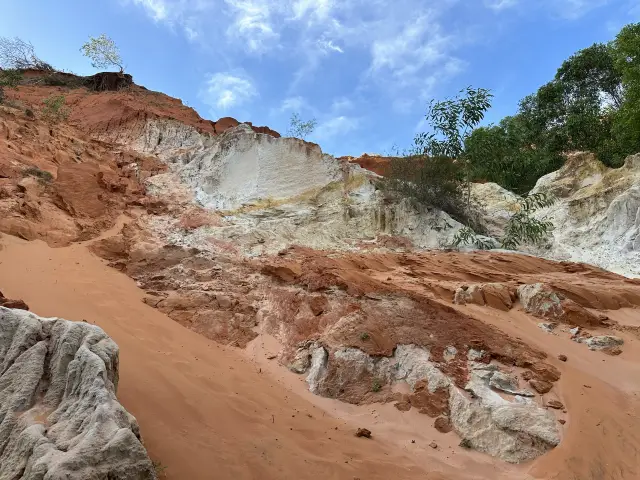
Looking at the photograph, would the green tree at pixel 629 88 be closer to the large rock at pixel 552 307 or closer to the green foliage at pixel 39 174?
the large rock at pixel 552 307

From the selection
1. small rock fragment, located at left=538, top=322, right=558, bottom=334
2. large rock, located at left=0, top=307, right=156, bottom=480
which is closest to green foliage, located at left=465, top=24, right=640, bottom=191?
small rock fragment, located at left=538, top=322, right=558, bottom=334

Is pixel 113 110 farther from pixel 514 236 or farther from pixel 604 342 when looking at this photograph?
pixel 604 342

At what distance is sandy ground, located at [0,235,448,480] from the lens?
442 centimetres

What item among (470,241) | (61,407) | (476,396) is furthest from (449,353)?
(470,241)

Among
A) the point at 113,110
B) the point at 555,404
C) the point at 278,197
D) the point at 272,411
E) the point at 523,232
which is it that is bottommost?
the point at 272,411

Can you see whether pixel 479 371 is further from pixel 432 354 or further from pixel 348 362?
pixel 348 362

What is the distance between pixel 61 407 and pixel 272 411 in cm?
264

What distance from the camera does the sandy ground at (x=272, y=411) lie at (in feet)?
15.0

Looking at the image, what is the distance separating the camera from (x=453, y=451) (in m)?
5.34

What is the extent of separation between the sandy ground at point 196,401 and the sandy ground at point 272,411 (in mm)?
16

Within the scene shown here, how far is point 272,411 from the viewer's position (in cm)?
559

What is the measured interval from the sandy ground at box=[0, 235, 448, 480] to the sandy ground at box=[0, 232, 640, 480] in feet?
0.05

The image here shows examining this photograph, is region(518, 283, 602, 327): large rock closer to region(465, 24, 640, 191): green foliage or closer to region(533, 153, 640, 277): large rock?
region(533, 153, 640, 277): large rock

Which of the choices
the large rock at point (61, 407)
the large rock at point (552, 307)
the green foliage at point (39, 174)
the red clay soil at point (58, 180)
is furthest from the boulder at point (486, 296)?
the green foliage at point (39, 174)
